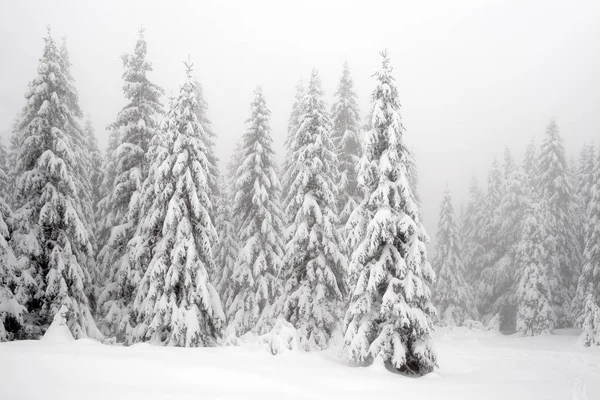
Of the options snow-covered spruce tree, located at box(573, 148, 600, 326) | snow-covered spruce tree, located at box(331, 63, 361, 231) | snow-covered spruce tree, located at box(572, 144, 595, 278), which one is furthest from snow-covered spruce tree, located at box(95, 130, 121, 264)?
snow-covered spruce tree, located at box(572, 144, 595, 278)

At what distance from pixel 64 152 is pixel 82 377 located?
43.9 ft

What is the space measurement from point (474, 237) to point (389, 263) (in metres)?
33.0

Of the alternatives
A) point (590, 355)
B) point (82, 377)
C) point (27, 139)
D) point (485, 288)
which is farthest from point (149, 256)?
point (485, 288)

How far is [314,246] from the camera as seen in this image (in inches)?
754

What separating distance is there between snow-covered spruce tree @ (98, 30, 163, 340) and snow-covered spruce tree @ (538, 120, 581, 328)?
106ft

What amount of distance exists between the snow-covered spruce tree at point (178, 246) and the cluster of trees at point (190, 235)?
6 cm

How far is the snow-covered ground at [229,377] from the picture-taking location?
24.1 feet

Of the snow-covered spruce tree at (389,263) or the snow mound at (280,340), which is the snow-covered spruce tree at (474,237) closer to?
the snow-covered spruce tree at (389,263)

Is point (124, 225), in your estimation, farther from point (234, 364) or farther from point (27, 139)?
point (234, 364)

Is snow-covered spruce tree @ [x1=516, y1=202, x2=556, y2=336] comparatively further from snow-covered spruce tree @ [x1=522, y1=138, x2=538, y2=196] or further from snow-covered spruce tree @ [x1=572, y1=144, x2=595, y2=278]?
snow-covered spruce tree @ [x1=522, y1=138, x2=538, y2=196]

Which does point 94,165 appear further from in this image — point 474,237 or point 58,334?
point 474,237

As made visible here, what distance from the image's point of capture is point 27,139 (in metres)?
17.3

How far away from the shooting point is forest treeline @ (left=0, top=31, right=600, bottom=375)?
14.3m

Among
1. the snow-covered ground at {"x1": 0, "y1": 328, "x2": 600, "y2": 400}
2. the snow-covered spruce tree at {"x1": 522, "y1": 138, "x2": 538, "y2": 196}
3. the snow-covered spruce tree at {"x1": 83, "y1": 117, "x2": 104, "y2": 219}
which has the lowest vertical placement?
the snow-covered ground at {"x1": 0, "y1": 328, "x2": 600, "y2": 400}
